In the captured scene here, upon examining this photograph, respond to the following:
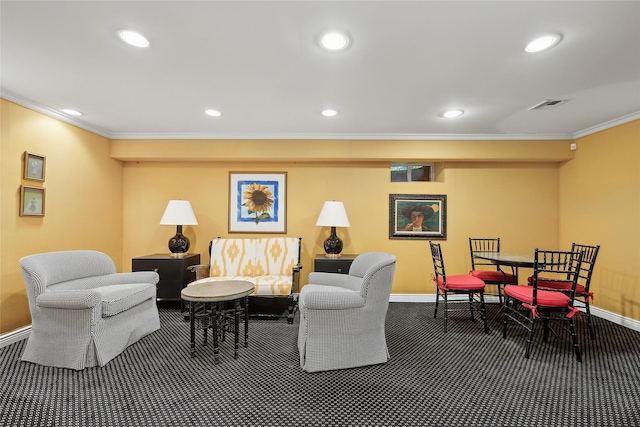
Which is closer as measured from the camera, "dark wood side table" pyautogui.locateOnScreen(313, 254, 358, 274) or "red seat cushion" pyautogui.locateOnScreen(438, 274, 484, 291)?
"red seat cushion" pyautogui.locateOnScreen(438, 274, 484, 291)

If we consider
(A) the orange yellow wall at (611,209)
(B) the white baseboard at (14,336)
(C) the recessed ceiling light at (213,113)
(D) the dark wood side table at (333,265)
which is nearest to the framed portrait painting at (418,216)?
(D) the dark wood side table at (333,265)

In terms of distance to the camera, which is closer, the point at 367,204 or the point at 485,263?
the point at 485,263

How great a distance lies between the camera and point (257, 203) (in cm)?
461

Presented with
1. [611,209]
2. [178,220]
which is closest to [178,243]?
[178,220]

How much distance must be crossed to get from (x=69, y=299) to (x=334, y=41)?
293cm

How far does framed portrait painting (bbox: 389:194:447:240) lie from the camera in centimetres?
453

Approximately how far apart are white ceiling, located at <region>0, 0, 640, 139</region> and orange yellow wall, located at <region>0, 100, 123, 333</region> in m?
0.24

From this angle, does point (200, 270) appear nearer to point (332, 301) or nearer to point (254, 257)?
point (254, 257)

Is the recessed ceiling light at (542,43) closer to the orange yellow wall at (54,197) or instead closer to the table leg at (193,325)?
the table leg at (193,325)

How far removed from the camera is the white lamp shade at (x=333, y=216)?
159 inches

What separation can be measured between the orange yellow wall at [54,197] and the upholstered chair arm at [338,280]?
3.10 metres

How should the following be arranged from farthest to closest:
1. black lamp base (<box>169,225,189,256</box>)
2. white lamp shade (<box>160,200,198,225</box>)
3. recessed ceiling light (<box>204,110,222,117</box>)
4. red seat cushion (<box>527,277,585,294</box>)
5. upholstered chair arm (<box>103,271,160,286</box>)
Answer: black lamp base (<box>169,225,189,256</box>), white lamp shade (<box>160,200,198,225</box>), recessed ceiling light (<box>204,110,222,117</box>), upholstered chair arm (<box>103,271,160,286</box>), red seat cushion (<box>527,277,585,294</box>)

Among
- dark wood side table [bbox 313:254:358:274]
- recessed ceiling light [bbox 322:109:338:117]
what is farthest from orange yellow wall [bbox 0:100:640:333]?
recessed ceiling light [bbox 322:109:338:117]

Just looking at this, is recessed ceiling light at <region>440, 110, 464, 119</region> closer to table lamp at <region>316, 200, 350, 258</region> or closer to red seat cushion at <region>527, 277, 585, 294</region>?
table lamp at <region>316, 200, 350, 258</region>
